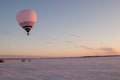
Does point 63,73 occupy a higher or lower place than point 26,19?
lower

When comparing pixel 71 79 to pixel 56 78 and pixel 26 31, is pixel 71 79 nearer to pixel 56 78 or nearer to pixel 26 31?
pixel 56 78

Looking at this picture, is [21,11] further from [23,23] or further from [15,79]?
[15,79]

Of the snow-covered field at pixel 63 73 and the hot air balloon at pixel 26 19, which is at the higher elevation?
the hot air balloon at pixel 26 19

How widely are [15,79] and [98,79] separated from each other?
6.18 meters

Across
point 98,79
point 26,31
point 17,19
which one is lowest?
point 98,79

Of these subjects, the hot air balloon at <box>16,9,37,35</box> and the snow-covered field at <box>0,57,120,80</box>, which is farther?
the hot air balloon at <box>16,9,37,35</box>

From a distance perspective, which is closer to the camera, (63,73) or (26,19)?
(26,19)

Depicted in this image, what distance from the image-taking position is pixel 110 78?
15695mm

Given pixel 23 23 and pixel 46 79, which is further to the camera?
pixel 23 23

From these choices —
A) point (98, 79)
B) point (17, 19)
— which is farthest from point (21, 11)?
point (98, 79)

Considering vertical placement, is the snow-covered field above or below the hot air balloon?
below

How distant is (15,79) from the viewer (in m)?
15.6

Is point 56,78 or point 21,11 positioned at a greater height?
point 21,11

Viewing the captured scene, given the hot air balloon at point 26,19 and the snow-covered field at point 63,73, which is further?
the hot air balloon at point 26,19
